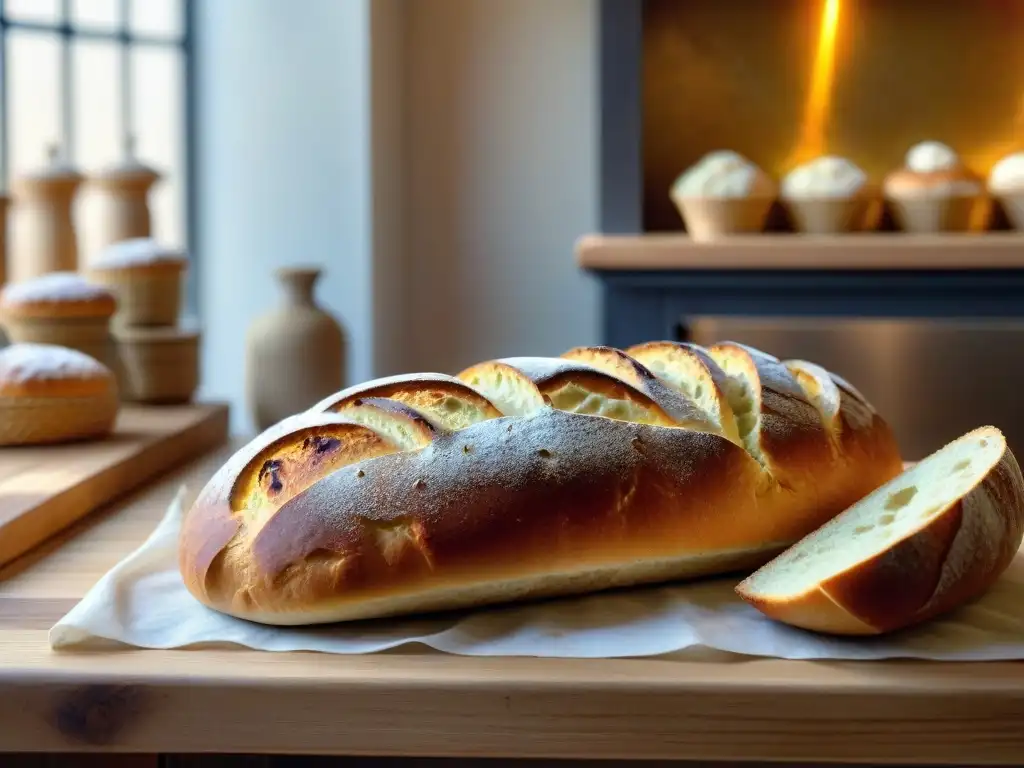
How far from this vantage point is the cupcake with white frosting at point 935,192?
2330 mm

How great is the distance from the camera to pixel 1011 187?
7.66 feet

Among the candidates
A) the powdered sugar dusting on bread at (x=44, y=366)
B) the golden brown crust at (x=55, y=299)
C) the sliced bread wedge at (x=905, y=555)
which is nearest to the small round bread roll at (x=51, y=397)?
the powdered sugar dusting on bread at (x=44, y=366)

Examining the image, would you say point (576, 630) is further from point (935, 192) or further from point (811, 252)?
point (935, 192)

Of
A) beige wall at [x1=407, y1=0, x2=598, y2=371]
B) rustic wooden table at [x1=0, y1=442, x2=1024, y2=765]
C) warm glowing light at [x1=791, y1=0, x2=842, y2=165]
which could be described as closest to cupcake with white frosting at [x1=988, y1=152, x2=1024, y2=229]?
warm glowing light at [x1=791, y1=0, x2=842, y2=165]

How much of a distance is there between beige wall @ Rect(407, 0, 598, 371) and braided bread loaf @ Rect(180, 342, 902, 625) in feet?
6.24

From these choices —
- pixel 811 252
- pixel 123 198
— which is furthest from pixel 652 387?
pixel 811 252

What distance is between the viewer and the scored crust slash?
0.73m

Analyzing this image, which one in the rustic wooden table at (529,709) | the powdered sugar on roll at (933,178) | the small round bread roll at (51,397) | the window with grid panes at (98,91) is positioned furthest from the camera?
the window with grid panes at (98,91)

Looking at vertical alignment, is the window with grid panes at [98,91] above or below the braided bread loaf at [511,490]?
above

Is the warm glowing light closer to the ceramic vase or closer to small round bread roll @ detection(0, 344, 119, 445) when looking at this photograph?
the ceramic vase

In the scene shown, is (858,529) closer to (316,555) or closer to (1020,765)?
(1020,765)

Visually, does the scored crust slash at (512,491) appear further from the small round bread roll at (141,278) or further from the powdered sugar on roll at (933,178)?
the powdered sugar on roll at (933,178)

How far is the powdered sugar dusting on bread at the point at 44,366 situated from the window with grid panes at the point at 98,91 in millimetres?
1145

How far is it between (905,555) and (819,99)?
2108 millimetres
